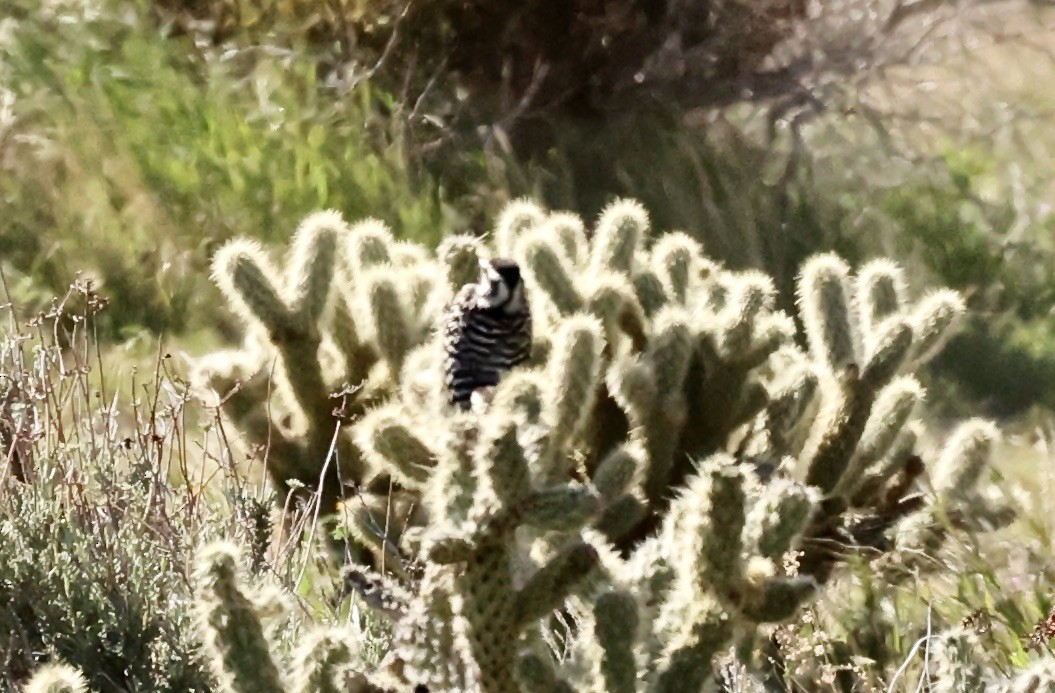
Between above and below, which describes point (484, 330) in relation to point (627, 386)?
above

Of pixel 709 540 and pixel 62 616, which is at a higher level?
pixel 62 616

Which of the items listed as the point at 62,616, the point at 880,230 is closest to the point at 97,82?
the point at 880,230

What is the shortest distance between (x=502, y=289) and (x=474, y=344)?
162mm

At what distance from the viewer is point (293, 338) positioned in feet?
15.1

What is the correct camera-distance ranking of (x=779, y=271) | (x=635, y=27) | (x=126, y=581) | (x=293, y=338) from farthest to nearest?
(x=635, y=27) < (x=779, y=271) < (x=293, y=338) < (x=126, y=581)

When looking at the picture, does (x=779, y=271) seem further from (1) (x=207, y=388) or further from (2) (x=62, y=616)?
(2) (x=62, y=616)

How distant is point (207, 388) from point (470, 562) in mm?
2160

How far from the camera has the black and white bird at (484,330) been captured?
4.27 m

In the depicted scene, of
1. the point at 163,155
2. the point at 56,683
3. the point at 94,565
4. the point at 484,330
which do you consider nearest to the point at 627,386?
the point at 484,330

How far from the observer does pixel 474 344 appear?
14.0 feet

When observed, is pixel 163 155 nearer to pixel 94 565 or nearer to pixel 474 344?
pixel 474 344

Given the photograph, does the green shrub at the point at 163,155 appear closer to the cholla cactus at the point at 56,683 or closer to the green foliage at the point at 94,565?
the green foliage at the point at 94,565

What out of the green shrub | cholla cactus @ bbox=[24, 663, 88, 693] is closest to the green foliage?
cholla cactus @ bbox=[24, 663, 88, 693]

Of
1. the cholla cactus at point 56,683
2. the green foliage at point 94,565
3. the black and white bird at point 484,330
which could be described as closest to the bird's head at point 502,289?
the black and white bird at point 484,330
